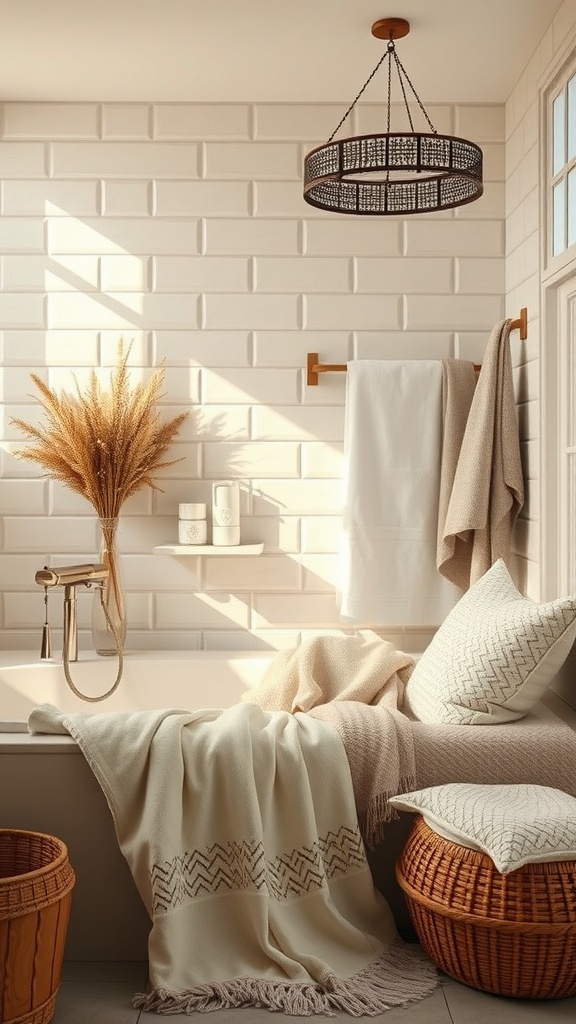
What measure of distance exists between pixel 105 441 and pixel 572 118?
174 cm

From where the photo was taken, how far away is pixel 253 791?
2.31 metres

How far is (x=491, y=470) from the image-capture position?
3.36 metres

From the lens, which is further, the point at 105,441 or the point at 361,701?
the point at 105,441

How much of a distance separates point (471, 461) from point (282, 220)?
42.4 inches

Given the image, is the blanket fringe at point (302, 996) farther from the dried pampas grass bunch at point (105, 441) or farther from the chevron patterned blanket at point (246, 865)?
the dried pampas grass bunch at point (105, 441)

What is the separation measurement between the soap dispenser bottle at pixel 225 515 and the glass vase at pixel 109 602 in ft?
1.12

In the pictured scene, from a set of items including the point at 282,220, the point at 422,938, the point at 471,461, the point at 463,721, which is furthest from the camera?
the point at 282,220

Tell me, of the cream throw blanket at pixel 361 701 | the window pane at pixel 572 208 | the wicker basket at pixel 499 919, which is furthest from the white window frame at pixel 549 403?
the wicker basket at pixel 499 919

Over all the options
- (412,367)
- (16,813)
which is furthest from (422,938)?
(412,367)

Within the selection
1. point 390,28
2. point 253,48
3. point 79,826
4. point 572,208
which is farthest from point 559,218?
point 79,826

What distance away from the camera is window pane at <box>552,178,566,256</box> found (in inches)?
117

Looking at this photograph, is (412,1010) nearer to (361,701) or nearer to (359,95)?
(361,701)

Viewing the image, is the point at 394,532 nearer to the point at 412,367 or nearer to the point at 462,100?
the point at 412,367

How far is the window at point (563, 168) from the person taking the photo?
2896mm
